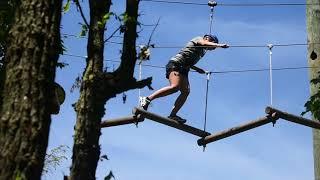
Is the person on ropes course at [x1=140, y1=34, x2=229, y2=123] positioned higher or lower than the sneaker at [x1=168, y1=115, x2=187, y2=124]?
higher

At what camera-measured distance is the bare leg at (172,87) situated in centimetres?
858

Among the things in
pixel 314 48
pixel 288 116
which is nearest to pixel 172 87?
pixel 288 116

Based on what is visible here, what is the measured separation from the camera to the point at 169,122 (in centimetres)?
819

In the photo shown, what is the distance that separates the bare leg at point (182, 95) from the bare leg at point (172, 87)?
48 mm

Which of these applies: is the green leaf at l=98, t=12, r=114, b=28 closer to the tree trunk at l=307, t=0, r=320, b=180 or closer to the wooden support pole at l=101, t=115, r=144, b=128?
the wooden support pole at l=101, t=115, r=144, b=128

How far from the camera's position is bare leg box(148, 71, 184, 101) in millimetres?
8578

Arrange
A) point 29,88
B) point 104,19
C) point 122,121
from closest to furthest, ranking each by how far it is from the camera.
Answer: point 29,88, point 104,19, point 122,121

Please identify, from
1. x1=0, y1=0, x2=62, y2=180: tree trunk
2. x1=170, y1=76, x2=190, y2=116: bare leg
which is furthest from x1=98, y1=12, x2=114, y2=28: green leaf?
x1=170, y1=76, x2=190, y2=116: bare leg

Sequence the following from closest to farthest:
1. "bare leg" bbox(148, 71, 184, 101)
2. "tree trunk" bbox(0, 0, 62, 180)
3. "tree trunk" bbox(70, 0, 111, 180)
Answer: "tree trunk" bbox(0, 0, 62, 180) < "tree trunk" bbox(70, 0, 111, 180) < "bare leg" bbox(148, 71, 184, 101)

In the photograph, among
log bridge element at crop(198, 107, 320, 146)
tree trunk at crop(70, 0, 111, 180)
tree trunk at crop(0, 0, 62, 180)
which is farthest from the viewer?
log bridge element at crop(198, 107, 320, 146)

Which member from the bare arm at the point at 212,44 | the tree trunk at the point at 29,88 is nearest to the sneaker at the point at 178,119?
the bare arm at the point at 212,44

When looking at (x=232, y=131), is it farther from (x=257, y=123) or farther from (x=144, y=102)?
(x=144, y=102)

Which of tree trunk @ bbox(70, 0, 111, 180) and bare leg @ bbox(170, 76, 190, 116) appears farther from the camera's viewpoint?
bare leg @ bbox(170, 76, 190, 116)

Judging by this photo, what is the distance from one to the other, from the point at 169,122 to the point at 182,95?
25.5 inches
